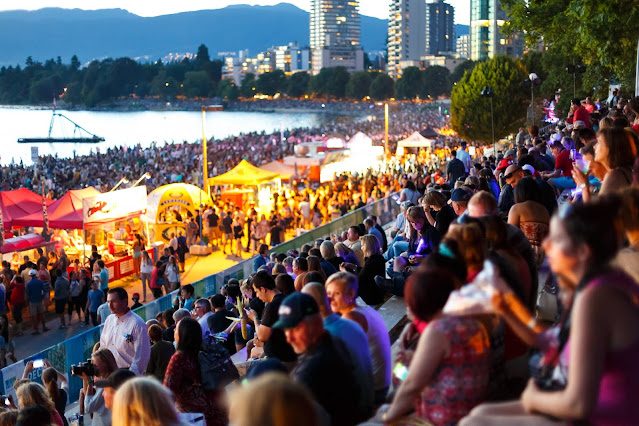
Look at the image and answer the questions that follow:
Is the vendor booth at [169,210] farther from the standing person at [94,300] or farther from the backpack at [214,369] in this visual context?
the backpack at [214,369]

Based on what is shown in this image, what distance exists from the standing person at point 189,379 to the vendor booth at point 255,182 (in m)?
17.1

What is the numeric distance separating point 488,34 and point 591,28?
15512 centimetres

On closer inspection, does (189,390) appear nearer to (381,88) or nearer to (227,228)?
(227,228)

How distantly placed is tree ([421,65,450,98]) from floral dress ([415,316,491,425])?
163 m

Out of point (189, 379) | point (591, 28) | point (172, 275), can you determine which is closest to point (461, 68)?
point (591, 28)

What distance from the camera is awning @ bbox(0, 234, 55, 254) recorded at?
16.2 meters

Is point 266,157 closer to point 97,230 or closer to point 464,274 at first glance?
point 97,230

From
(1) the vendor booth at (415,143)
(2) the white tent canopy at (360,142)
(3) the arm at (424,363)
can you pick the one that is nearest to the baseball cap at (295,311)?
(3) the arm at (424,363)

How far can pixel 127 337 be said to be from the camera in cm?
602

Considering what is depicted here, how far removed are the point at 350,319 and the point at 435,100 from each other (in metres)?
162

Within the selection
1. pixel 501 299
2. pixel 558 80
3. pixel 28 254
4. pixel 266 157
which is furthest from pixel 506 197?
pixel 266 157

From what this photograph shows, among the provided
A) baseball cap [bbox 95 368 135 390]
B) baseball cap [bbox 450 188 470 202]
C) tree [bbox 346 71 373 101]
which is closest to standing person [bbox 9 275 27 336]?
baseball cap [bbox 450 188 470 202]

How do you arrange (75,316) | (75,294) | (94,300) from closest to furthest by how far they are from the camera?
(94,300)
(75,294)
(75,316)

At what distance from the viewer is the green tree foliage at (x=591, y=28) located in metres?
14.6
